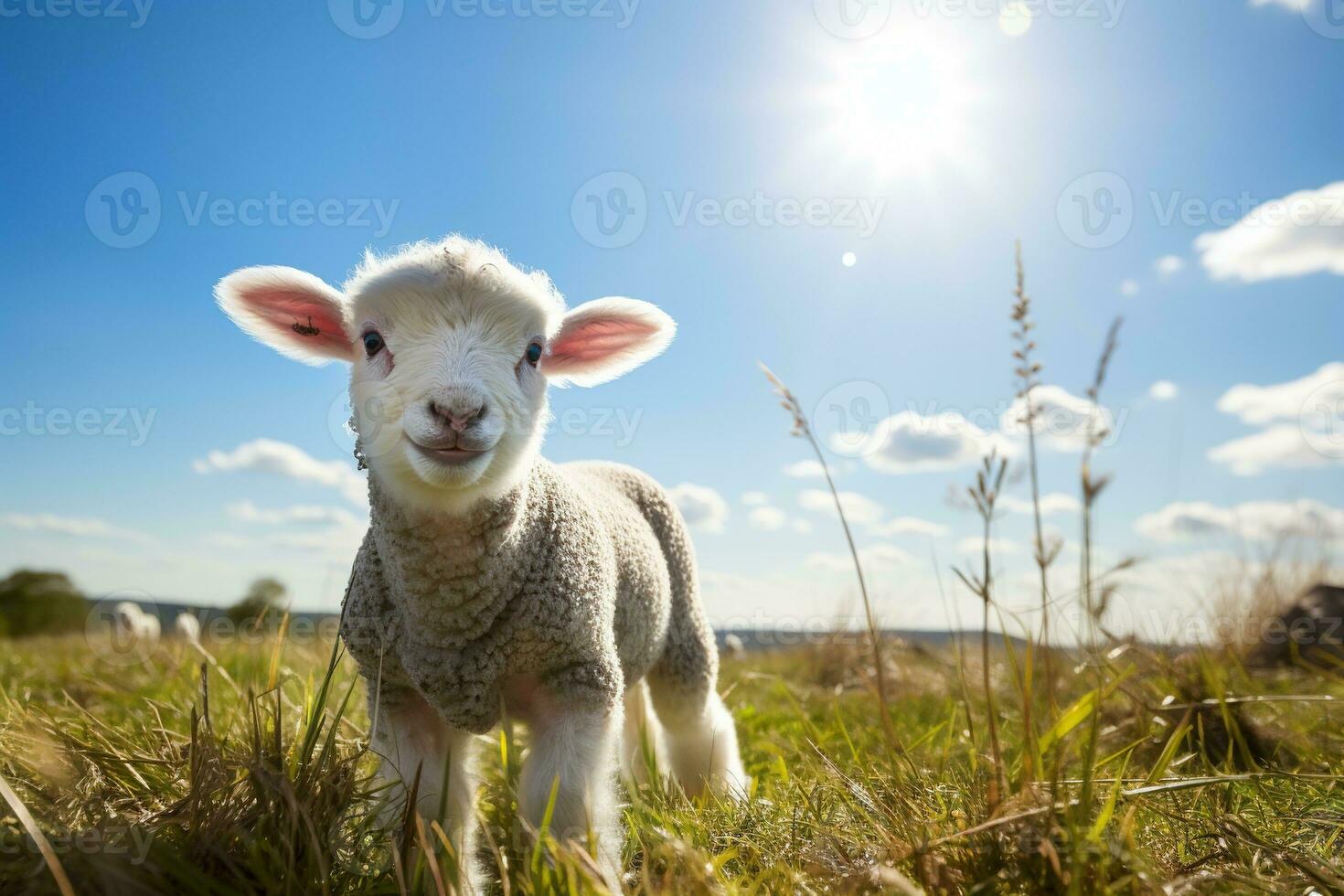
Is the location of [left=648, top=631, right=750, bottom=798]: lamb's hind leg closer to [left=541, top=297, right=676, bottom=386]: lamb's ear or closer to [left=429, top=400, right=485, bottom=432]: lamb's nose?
[left=541, top=297, right=676, bottom=386]: lamb's ear

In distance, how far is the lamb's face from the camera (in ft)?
7.70

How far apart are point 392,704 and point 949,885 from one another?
182 centimetres

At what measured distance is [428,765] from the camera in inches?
100

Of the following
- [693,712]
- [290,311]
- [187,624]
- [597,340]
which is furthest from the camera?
[187,624]

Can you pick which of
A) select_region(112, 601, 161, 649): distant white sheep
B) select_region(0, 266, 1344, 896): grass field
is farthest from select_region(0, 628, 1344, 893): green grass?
select_region(112, 601, 161, 649): distant white sheep

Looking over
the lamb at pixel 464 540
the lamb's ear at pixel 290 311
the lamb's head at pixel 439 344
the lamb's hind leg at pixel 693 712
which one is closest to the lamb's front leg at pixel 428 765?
the lamb at pixel 464 540

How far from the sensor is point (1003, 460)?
5.18ft

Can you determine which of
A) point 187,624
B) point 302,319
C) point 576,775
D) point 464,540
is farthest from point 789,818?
point 187,624

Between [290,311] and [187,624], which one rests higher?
[290,311]

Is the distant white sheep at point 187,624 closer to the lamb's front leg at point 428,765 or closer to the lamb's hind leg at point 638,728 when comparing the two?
the lamb's hind leg at point 638,728

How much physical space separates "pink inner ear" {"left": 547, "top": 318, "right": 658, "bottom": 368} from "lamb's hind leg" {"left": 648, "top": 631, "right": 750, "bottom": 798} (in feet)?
4.36

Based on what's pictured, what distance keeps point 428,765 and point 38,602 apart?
3201cm

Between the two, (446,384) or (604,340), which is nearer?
(446,384)

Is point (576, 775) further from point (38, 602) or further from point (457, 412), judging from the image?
point (38, 602)
